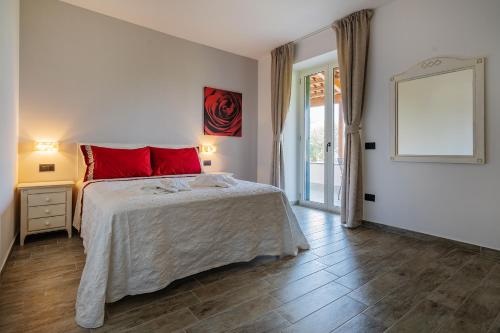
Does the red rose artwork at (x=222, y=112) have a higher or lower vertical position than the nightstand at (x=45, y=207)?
higher

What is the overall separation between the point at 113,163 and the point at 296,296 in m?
2.47

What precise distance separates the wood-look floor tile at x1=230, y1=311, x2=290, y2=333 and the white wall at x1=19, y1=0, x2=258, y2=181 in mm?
2941

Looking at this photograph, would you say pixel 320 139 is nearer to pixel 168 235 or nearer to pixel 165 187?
pixel 165 187

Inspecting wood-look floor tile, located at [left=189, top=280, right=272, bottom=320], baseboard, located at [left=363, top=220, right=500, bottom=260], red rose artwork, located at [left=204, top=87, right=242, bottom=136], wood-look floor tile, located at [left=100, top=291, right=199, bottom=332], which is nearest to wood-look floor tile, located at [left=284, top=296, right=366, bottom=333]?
wood-look floor tile, located at [left=189, top=280, right=272, bottom=320]

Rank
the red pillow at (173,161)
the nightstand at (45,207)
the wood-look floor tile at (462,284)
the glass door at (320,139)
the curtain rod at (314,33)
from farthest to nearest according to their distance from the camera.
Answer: the glass door at (320,139)
the curtain rod at (314,33)
the red pillow at (173,161)
the nightstand at (45,207)
the wood-look floor tile at (462,284)

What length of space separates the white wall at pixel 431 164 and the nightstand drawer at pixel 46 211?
11.8 ft

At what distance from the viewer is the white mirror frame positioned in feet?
8.14

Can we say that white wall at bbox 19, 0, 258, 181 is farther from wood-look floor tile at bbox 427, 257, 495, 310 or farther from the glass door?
wood-look floor tile at bbox 427, 257, 495, 310

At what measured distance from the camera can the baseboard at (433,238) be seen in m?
2.42

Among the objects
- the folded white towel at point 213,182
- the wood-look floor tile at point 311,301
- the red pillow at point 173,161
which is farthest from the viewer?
the red pillow at point 173,161

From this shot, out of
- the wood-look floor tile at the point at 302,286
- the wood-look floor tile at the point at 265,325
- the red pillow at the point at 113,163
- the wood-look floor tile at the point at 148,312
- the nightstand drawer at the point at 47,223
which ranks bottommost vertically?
the wood-look floor tile at the point at 265,325

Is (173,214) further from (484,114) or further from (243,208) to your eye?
(484,114)

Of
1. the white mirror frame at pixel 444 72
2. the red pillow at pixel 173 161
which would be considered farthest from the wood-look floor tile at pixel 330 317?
the red pillow at pixel 173 161

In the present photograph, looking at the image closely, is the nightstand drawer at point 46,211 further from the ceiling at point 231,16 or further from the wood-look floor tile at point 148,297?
the ceiling at point 231,16
